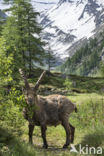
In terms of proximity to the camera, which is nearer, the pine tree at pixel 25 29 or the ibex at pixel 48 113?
the ibex at pixel 48 113

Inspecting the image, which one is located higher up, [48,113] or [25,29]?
[25,29]

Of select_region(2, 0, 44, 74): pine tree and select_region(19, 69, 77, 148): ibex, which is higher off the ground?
select_region(2, 0, 44, 74): pine tree

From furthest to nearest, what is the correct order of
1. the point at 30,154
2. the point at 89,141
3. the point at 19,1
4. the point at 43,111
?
the point at 19,1 → the point at 43,111 → the point at 89,141 → the point at 30,154

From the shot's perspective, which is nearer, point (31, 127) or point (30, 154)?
point (30, 154)

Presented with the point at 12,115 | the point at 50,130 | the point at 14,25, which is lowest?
the point at 50,130

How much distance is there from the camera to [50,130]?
38.0 feet

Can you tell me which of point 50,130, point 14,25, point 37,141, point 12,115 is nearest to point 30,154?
point 12,115

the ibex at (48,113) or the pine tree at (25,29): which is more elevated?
the pine tree at (25,29)

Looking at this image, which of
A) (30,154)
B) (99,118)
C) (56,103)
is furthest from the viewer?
(99,118)

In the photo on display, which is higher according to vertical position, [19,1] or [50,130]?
[19,1]

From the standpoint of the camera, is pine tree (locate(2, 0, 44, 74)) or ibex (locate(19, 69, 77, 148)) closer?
ibex (locate(19, 69, 77, 148))

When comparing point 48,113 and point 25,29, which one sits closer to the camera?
point 48,113

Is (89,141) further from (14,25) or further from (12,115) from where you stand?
(14,25)

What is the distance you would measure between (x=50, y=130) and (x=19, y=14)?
31161 millimetres
